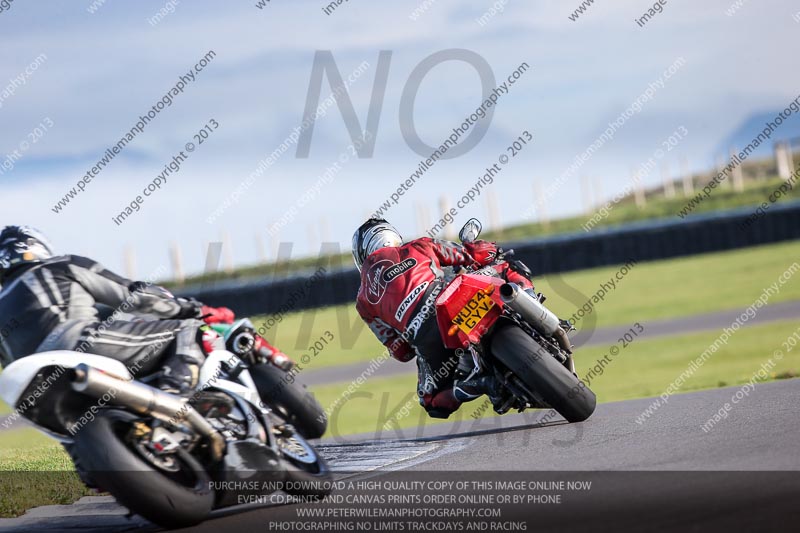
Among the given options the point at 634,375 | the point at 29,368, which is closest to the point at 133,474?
the point at 29,368

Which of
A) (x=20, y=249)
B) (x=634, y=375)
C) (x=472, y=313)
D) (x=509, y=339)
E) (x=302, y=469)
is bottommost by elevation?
(x=634, y=375)

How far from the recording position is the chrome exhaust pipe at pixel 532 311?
6715 millimetres

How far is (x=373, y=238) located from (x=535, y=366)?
5.30ft

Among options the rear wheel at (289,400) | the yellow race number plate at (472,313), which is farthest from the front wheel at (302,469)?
the rear wheel at (289,400)

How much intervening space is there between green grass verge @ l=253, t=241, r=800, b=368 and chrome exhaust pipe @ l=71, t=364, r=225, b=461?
14598 mm

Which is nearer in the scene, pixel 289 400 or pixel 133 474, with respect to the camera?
pixel 133 474

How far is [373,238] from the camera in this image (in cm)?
765

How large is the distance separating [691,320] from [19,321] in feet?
47.8

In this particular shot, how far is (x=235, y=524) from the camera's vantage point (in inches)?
206

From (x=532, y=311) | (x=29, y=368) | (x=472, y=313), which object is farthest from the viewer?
(x=532, y=311)

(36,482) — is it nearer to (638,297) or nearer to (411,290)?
(411,290)

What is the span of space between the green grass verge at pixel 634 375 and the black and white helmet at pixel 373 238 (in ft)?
13.6

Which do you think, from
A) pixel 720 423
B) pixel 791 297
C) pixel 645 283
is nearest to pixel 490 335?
pixel 720 423

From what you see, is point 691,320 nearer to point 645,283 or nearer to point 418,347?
point 645,283
